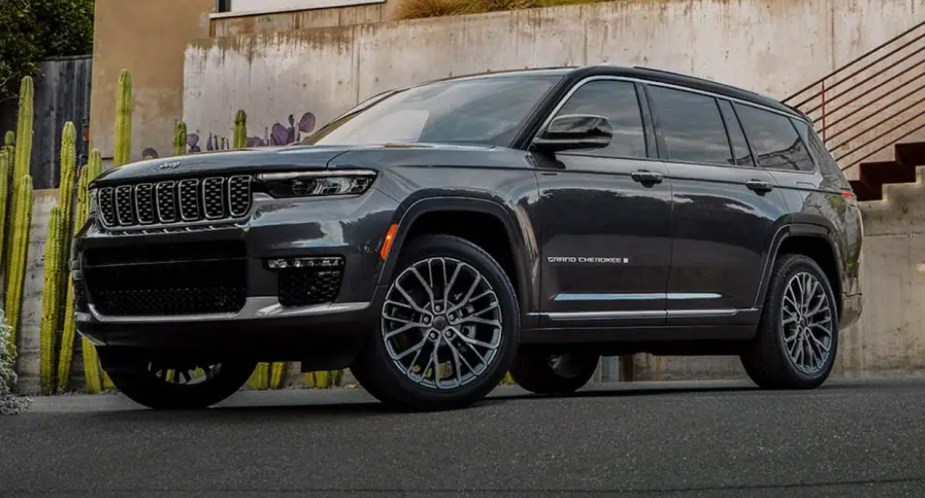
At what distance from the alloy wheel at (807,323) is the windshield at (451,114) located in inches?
84.5

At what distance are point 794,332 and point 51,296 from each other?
8730 mm

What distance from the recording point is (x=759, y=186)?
866cm

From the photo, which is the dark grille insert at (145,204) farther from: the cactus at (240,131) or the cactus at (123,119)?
the cactus at (240,131)

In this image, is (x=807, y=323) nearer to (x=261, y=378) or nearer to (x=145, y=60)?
(x=261, y=378)

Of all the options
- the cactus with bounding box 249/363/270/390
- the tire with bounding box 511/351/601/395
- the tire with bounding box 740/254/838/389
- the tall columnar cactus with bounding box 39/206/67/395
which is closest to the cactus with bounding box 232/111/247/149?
the tall columnar cactus with bounding box 39/206/67/395

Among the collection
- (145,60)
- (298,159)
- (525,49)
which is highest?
(145,60)

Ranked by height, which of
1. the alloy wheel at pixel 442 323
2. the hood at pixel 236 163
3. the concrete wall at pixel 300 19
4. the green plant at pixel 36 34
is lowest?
the alloy wheel at pixel 442 323

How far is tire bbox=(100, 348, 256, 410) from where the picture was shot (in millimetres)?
7234

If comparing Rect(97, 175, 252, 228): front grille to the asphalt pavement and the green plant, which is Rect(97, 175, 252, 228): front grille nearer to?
the asphalt pavement

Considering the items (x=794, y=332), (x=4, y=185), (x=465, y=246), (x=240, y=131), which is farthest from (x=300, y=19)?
(x=465, y=246)

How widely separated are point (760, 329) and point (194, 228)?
3525 mm

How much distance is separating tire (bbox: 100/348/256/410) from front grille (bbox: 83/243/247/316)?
395 mm

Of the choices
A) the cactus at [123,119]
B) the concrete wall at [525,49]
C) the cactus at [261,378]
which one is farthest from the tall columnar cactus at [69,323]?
the concrete wall at [525,49]

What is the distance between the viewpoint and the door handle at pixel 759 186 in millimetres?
8594
